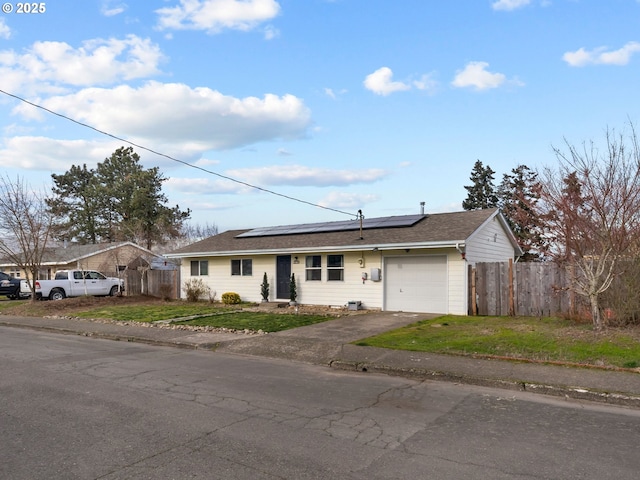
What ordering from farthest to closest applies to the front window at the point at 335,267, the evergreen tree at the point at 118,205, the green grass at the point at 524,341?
the evergreen tree at the point at 118,205
the front window at the point at 335,267
the green grass at the point at 524,341

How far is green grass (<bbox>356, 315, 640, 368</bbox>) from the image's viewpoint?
8.91 m

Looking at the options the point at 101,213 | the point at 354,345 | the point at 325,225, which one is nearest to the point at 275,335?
the point at 354,345

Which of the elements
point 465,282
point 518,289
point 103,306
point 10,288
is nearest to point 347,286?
point 465,282

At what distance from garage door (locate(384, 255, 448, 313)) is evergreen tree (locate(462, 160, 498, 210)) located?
28.4 m

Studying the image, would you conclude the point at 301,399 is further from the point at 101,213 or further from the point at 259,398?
Result: the point at 101,213

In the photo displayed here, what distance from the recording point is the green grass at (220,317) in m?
14.6

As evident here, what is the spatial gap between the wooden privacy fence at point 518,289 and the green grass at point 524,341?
4.00 ft

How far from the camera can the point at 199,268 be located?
24.9m

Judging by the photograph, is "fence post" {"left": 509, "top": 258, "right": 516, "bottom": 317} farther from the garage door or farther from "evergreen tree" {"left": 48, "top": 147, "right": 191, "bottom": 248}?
"evergreen tree" {"left": 48, "top": 147, "right": 191, "bottom": 248}

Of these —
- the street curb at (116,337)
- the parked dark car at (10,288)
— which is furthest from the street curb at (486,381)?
the parked dark car at (10,288)

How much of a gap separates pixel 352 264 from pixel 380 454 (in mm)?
14436

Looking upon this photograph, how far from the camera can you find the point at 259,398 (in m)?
6.82

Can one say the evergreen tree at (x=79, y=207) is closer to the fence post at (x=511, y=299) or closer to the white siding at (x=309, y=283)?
the white siding at (x=309, y=283)

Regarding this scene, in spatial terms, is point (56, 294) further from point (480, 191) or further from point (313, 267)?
point (480, 191)
